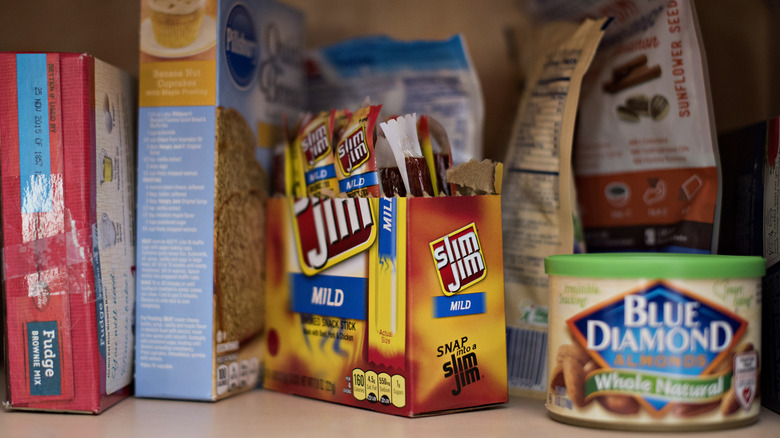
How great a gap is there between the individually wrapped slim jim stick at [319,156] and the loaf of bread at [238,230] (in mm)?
71

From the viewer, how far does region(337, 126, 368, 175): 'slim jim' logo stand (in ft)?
2.51

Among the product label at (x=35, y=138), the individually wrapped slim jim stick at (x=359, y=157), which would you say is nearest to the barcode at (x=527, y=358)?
the individually wrapped slim jim stick at (x=359, y=157)

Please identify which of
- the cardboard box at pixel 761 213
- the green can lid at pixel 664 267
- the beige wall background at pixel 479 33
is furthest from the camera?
the beige wall background at pixel 479 33

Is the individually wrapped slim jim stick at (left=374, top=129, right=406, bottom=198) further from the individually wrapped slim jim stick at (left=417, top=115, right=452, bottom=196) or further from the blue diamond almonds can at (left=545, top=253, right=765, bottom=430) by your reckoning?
the blue diamond almonds can at (left=545, top=253, right=765, bottom=430)

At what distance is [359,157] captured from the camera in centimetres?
77

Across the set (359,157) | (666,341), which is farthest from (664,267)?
(359,157)

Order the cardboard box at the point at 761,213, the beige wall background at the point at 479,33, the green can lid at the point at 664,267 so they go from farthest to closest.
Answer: the beige wall background at the point at 479,33, the cardboard box at the point at 761,213, the green can lid at the point at 664,267

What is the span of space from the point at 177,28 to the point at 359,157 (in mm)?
251

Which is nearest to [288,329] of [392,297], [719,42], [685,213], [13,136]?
[392,297]

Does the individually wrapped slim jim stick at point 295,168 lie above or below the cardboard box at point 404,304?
above

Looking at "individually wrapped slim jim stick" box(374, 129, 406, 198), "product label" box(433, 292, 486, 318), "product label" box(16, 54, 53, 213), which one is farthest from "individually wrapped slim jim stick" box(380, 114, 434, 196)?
"product label" box(16, 54, 53, 213)

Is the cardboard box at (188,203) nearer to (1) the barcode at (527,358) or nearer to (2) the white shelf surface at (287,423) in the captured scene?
(2) the white shelf surface at (287,423)

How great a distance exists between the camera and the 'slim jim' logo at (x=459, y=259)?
724 mm

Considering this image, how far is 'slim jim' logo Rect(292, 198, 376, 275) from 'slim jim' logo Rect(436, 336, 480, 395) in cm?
13
